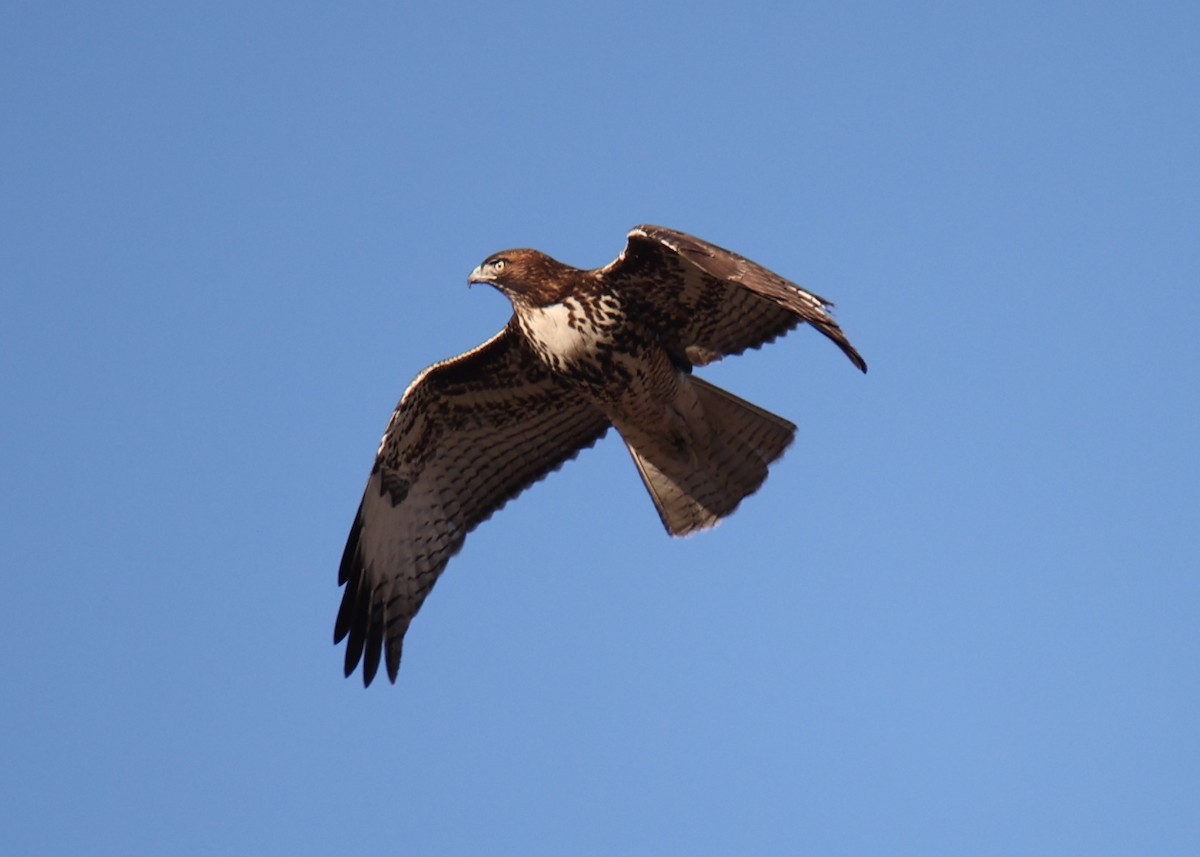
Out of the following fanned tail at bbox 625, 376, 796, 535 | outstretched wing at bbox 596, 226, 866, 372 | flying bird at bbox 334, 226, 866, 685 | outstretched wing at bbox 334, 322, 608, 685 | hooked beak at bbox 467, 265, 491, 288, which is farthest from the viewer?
Answer: outstretched wing at bbox 334, 322, 608, 685

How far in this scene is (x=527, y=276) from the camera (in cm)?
865

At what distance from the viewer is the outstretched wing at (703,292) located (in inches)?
308

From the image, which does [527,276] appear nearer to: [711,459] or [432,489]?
[711,459]

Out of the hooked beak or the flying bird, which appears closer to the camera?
the flying bird

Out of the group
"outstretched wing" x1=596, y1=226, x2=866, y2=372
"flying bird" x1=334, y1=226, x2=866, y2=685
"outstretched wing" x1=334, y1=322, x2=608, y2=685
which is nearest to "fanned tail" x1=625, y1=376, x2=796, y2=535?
"flying bird" x1=334, y1=226, x2=866, y2=685

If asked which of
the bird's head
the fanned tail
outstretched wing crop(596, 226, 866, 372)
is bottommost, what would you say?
the fanned tail

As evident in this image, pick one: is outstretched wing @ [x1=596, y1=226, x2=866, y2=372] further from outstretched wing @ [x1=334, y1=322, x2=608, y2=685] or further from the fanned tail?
outstretched wing @ [x1=334, y1=322, x2=608, y2=685]

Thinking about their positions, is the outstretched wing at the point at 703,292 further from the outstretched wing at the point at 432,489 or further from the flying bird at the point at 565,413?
the outstretched wing at the point at 432,489

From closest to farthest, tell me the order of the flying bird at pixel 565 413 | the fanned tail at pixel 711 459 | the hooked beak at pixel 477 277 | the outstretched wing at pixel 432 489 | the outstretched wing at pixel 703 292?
the outstretched wing at pixel 703 292
the flying bird at pixel 565 413
the hooked beak at pixel 477 277
the fanned tail at pixel 711 459
the outstretched wing at pixel 432 489

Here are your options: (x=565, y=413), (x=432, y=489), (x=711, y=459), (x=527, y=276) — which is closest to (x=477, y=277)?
(x=527, y=276)

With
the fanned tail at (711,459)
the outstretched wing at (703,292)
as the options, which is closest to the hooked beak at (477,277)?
the outstretched wing at (703,292)

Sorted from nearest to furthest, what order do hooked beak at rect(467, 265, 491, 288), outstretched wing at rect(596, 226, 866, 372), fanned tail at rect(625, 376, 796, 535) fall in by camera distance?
outstretched wing at rect(596, 226, 866, 372) → hooked beak at rect(467, 265, 491, 288) → fanned tail at rect(625, 376, 796, 535)

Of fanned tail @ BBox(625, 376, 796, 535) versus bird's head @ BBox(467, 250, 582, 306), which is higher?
bird's head @ BBox(467, 250, 582, 306)

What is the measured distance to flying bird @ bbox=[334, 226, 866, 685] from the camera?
857 cm
